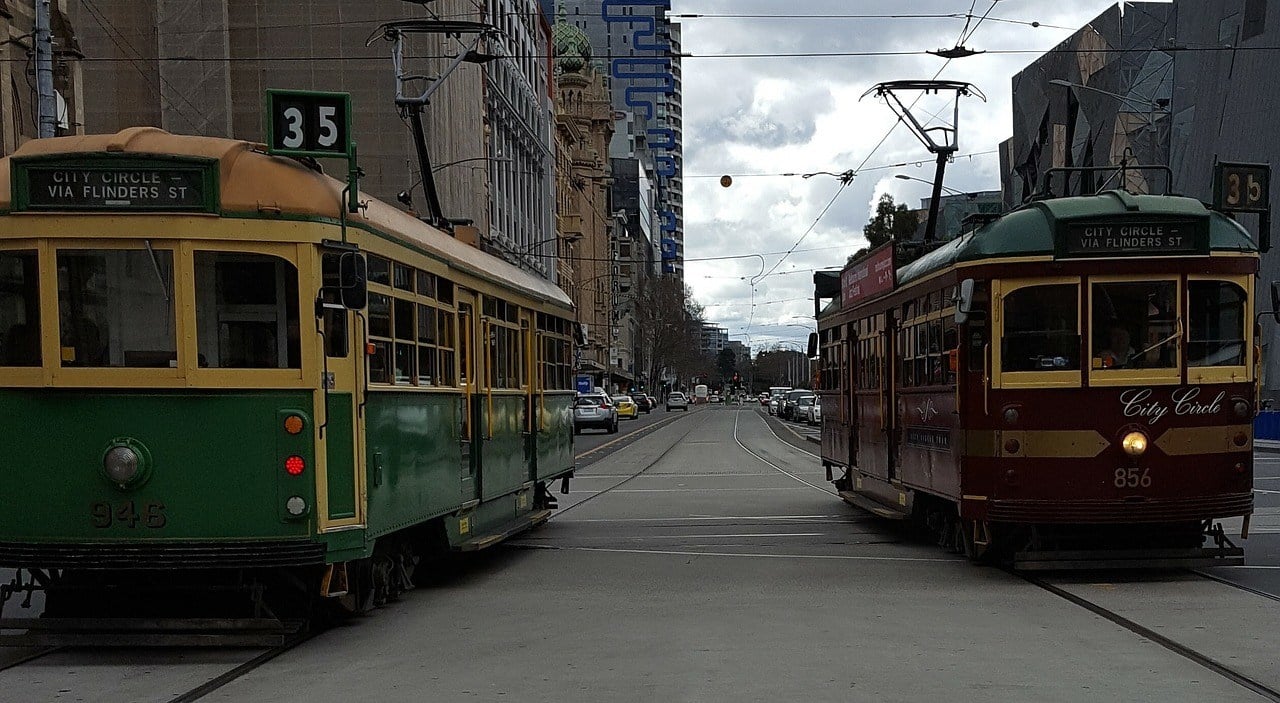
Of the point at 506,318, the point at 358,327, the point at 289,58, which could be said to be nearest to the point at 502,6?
the point at 289,58

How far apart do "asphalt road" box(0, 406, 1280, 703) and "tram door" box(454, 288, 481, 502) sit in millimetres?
933

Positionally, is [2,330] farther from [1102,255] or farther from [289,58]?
[289,58]

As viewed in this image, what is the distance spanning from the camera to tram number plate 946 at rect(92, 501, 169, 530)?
8.59 metres

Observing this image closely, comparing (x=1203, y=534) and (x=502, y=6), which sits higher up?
(x=502, y=6)

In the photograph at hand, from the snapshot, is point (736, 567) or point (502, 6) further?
point (502, 6)

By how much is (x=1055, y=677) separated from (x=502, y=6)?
196ft

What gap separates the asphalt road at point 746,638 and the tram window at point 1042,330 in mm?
1821

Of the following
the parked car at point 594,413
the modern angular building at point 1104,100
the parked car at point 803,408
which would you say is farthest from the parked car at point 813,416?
the modern angular building at point 1104,100

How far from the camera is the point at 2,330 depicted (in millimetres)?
8695

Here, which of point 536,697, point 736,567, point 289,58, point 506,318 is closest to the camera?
point 536,697

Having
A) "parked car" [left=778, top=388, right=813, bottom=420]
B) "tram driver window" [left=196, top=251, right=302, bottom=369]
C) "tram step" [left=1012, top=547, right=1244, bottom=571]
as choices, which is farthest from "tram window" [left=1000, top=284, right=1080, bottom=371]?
"parked car" [left=778, top=388, right=813, bottom=420]

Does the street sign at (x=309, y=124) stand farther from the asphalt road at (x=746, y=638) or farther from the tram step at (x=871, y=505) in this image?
the tram step at (x=871, y=505)

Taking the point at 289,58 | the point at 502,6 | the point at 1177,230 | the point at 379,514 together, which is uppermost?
the point at 502,6

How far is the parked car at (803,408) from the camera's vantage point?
214 feet
